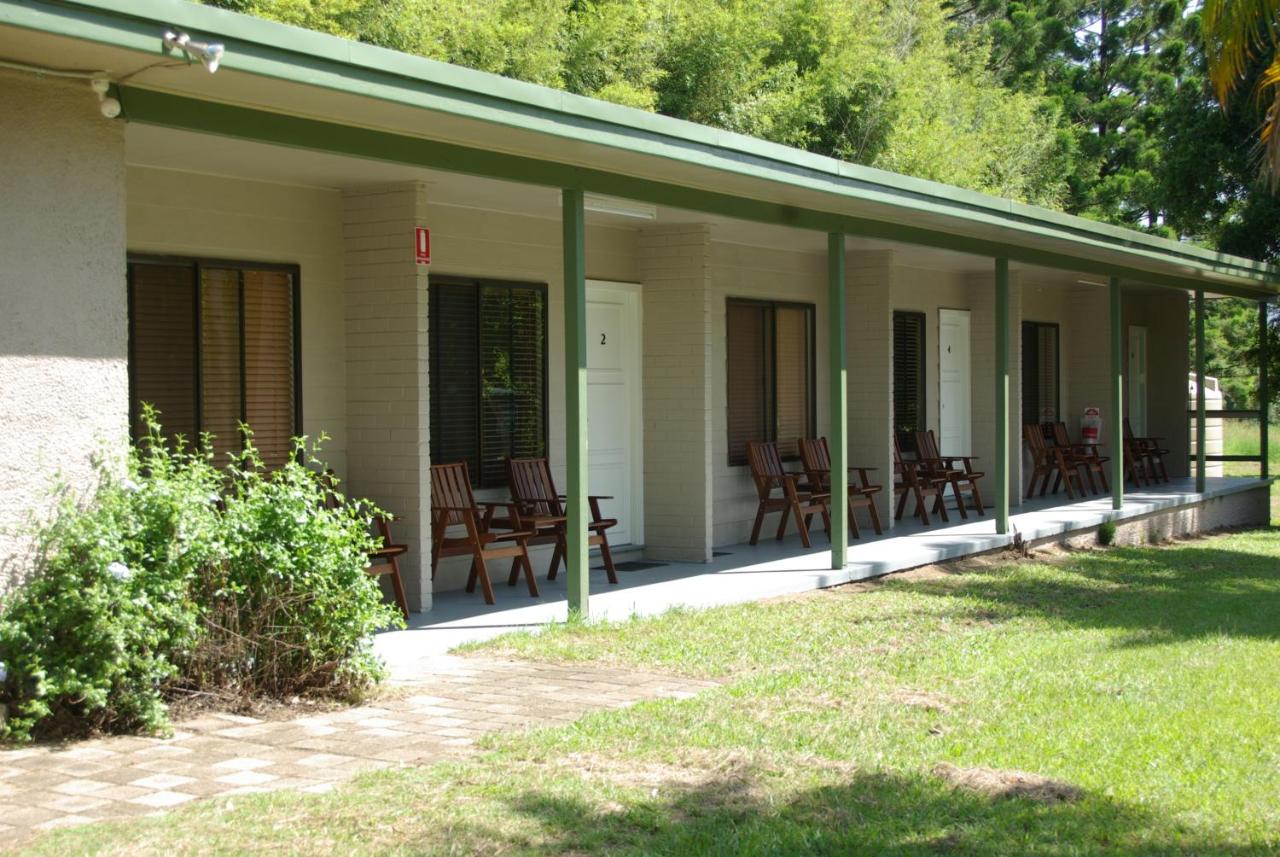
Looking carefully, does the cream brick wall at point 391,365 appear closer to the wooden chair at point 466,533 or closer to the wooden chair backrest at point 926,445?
the wooden chair at point 466,533

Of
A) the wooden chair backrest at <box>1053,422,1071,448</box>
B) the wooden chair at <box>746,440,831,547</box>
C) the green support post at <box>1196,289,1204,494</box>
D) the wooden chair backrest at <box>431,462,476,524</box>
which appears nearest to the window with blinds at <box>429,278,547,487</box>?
the wooden chair backrest at <box>431,462,476,524</box>

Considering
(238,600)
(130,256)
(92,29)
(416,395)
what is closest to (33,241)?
(92,29)

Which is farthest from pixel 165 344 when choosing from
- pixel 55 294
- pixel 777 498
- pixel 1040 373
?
pixel 1040 373

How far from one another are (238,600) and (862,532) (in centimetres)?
841

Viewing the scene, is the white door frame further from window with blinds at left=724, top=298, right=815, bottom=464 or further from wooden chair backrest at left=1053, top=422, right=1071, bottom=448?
window with blinds at left=724, top=298, right=815, bottom=464

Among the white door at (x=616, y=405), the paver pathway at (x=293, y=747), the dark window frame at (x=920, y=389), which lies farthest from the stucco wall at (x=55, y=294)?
the dark window frame at (x=920, y=389)

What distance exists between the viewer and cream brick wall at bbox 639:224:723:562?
1137 cm

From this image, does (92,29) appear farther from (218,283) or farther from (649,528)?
(649,528)

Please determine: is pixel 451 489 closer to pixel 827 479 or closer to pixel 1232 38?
pixel 827 479

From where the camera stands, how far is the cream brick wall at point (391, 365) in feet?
29.0

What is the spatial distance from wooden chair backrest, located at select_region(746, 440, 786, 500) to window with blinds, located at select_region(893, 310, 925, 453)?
302 cm

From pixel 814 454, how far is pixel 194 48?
352 inches

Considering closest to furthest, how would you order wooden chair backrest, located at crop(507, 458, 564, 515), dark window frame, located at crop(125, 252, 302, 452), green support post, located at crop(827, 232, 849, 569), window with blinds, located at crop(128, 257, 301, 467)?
1. dark window frame, located at crop(125, 252, 302, 452)
2. window with blinds, located at crop(128, 257, 301, 467)
3. wooden chair backrest, located at crop(507, 458, 564, 515)
4. green support post, located at crop(827, 232, 849, 569)

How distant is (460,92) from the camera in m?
6.68
